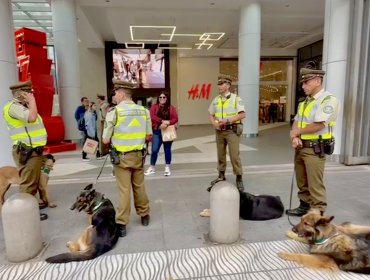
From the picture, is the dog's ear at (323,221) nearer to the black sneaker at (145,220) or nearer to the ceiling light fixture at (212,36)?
the black sneaker at (145,220)

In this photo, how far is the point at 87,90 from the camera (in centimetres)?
1903

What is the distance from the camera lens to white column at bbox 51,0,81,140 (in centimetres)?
1009

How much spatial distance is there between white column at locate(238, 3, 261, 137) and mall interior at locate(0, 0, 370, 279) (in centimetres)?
4

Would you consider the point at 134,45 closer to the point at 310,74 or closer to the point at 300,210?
the point at 310,74

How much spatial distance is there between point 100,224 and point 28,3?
1285 cm

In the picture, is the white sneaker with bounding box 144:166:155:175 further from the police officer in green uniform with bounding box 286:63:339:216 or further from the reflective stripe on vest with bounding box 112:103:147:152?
the police officer in green uniform with bounding box 286:63:339:216

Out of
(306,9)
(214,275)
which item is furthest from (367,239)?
(306,9)

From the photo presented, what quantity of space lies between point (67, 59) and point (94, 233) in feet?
28.5

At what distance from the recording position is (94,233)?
10.3 ft

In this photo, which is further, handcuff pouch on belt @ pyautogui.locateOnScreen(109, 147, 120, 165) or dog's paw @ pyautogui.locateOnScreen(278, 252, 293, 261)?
handcuff pouch on belt @ pyautogui.locateOnScreen(109, 147, 120, 165)

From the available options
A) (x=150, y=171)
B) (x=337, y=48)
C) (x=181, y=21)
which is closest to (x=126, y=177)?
(x=150, y=171)

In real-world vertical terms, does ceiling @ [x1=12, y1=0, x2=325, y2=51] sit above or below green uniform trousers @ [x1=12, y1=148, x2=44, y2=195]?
above

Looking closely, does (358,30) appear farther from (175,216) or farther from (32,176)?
(32,176)

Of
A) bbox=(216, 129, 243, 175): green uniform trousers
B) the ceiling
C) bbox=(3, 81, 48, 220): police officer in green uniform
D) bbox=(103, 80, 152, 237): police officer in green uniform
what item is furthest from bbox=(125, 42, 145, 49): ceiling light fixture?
bbox=(103, 80, 152, 237): police officer in green uniform
